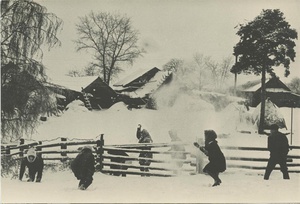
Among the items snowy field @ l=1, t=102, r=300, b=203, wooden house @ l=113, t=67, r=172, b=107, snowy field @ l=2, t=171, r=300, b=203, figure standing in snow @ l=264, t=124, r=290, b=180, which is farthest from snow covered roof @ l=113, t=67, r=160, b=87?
figure standing in snow @ l=264, t=124, r=290, b=180

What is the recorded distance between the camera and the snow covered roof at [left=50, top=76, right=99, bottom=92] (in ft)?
23.9

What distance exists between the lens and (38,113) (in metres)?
7.15

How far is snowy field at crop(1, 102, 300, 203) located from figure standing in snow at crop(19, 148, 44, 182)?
121mm

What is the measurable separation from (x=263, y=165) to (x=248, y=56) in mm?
1838

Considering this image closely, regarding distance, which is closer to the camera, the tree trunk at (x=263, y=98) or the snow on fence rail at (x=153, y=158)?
the snow on fence rail at (x=153, y=158)

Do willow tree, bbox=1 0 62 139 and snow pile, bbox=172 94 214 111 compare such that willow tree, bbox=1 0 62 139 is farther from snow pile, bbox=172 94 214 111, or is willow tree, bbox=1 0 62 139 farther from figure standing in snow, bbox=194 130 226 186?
figure standing in snow, bbox=194 130 226 186

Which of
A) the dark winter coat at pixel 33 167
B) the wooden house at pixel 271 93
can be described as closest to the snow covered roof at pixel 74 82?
the dark winter coat at pixel 33 167

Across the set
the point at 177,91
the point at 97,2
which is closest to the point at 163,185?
the point at 177,91

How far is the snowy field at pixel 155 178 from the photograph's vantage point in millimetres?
6844

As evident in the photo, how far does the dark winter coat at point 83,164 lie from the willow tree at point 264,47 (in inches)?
106

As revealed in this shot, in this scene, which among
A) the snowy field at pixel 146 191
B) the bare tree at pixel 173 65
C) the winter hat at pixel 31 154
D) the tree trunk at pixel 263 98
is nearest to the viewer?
the snowy field at pixel 146 191

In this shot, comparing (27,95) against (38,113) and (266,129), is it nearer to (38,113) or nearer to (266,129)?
(38,113)

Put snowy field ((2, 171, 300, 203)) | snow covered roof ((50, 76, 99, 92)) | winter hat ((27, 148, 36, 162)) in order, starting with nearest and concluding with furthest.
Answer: snowy field ((2, 171, 300, 203)) → winter hat ((27, 148, 36, 162)) → snow covered roof ((50, 76, 99, 92))

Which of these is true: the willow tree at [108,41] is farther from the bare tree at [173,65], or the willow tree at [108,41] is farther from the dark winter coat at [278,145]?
the dark winter coat at [278,145]
